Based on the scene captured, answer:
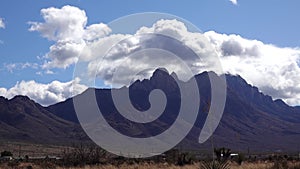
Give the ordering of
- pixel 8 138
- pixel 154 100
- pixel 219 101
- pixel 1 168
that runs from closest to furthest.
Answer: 1. pixel 1 168
2. pixel 154 100
3. pixel 219 101
4. pixel 8 138

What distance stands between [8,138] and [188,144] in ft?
221

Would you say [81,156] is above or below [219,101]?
below

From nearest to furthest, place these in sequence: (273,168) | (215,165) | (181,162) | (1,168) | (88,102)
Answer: (215,165) < (273,168) < (1,168) < (181,162) < (88,102)

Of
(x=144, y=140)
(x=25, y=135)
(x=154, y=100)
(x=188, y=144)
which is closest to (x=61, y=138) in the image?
(x=25, y=135)

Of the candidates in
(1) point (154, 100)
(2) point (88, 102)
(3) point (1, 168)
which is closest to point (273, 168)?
(3) point (1, 168)

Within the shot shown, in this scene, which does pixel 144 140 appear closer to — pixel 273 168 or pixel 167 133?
pixel 167 133

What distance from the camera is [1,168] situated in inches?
1721

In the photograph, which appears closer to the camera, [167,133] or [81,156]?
[81,156]

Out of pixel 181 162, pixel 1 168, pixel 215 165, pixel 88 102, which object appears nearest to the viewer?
pixel 215 165

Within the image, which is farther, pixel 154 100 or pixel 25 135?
pixel 25 135

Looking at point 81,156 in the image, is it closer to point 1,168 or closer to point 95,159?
point 95,159

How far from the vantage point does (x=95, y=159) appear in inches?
2256

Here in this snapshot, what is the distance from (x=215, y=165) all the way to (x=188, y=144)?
575 ft

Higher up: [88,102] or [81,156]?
[88,102]
